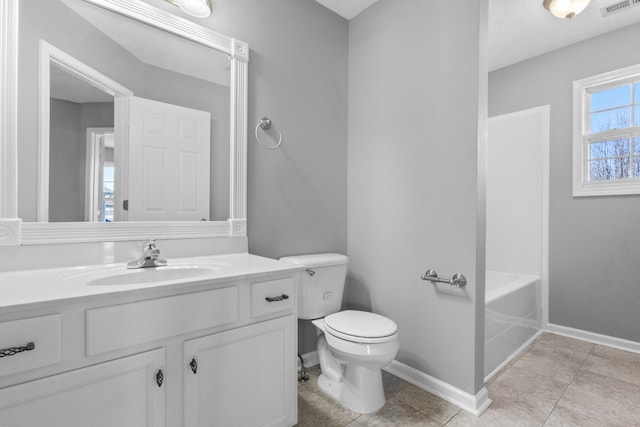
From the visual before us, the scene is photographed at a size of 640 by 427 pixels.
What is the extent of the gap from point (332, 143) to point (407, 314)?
1.33m

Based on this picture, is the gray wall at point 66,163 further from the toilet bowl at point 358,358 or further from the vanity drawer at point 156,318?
the toilet bowl at point 358,358

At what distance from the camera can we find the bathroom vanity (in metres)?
0.83

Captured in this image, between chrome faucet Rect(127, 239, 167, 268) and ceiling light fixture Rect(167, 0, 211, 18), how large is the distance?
1.23 m

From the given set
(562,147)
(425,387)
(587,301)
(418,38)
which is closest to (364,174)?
(418,38)

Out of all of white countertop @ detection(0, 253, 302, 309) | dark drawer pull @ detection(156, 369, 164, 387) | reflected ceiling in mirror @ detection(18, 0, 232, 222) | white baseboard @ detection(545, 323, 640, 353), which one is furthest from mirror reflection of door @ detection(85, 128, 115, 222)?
white baseboard @ detection(545, 323, 640, 353)

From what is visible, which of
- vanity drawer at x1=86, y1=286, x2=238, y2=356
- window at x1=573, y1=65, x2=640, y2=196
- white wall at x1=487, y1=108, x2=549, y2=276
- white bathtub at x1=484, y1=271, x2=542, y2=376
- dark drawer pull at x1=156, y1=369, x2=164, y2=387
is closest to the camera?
vanity drawer at x1=86, y1=286, x2=238, y2=356

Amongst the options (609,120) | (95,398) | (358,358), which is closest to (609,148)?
(609,120)

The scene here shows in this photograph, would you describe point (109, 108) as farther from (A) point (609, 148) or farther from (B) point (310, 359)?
(A) point (609, 148)

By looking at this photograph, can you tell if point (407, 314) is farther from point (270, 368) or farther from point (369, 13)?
point (369, 13)

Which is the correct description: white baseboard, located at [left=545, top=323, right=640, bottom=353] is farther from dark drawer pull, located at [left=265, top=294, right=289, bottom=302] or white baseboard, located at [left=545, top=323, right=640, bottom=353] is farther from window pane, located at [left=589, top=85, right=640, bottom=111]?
dark drawer pull, located at [left=265, top=294, right=289, bottom=302]

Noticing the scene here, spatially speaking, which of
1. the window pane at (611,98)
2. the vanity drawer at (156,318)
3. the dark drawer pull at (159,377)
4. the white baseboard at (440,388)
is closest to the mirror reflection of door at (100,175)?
the vanity drawer at (156,318)

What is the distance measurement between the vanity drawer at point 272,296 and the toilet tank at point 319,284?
1.46 feet

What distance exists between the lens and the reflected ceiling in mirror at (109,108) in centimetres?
125

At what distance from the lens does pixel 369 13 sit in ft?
7.47
